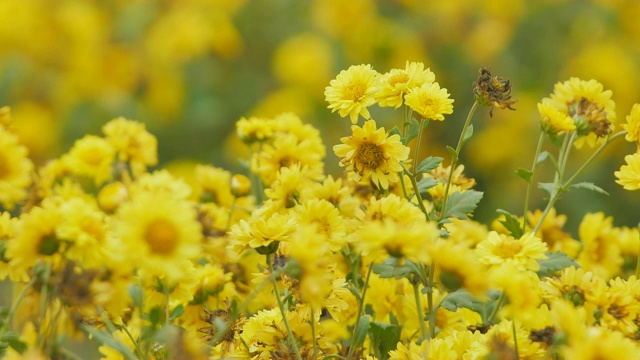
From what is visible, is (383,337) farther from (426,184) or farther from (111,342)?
(111,342)

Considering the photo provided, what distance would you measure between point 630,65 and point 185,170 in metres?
1.78

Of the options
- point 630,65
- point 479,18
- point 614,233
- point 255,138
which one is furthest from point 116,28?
point 614,233

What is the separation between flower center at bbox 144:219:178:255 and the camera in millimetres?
829

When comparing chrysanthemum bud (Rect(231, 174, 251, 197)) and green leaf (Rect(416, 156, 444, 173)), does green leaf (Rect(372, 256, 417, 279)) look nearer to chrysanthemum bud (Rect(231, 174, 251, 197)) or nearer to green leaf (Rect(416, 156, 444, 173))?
green leaf (Rect(416, 156, 444, 173))

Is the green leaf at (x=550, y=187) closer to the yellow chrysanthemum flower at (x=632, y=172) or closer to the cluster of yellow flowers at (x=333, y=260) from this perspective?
the cluster of yellow flowers at (x=333, y=260)

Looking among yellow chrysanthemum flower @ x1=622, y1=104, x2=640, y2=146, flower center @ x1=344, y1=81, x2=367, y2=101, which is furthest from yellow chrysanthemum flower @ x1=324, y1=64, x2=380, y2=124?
yellow chrysanthemum flower @ x1=622, y1=104, x2=640, y2=146

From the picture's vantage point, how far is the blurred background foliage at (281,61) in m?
3.64

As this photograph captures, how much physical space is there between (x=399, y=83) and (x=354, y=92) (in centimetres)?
6

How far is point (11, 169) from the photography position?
1029 millimetres

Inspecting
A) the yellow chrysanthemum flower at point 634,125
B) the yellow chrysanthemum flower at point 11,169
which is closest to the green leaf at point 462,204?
the yellow chrysanthemum flower at point 634,125

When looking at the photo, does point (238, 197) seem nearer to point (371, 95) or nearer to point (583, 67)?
point (371, 95)

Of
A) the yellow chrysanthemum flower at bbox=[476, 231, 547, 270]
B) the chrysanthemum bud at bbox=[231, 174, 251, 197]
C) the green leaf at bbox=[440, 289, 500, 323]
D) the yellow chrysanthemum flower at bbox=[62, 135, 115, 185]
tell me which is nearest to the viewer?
the yellow chrysanthemum flower at bbox=[476, 231, 547, 270]

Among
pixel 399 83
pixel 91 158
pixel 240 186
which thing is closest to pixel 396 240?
pixel 399 83

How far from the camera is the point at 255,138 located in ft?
4.70
